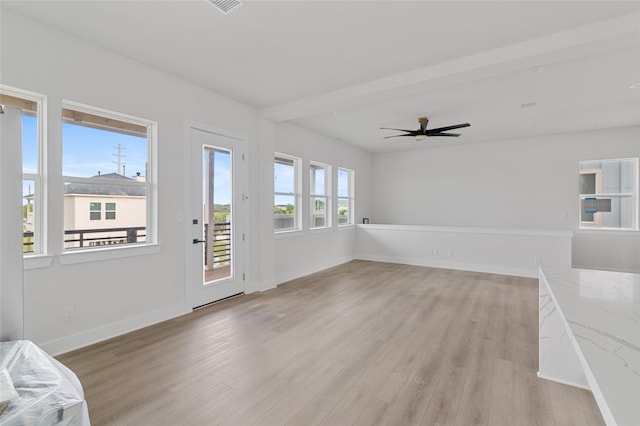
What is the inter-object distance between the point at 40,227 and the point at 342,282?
405 cm

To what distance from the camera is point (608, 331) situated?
1.04 metres

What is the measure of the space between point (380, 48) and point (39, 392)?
341 cm

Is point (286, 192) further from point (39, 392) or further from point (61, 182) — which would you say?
point (39, 392)

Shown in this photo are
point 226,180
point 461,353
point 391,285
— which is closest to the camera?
point 461,353

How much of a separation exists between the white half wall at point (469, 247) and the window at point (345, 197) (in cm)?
42

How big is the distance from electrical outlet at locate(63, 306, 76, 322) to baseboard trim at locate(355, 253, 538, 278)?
5821 millimetres

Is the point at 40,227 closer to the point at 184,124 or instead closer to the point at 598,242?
the point at 184,124

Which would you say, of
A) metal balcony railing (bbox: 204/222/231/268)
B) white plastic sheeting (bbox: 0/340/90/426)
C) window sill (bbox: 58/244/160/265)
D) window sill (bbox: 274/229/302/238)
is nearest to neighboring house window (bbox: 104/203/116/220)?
window sill (bbox: 58/244/160/265)

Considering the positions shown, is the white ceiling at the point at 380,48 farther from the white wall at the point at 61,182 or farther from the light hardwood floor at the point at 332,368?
the light hardwood floor at the point at 332,368

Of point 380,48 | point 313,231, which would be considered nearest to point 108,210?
point 380,48

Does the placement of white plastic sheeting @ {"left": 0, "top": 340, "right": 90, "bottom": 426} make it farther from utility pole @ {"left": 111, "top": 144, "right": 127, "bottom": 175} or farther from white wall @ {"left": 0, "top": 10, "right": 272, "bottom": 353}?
utility pole @ {"left": 111, "top": 144, "right": 127, "bottom": 175}

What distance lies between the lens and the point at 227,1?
2.27 metres

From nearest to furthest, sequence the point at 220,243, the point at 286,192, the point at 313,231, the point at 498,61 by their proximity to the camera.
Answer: the point at 498,61 < the point at 220,243 < the point at 286,192 < the point at 313,231

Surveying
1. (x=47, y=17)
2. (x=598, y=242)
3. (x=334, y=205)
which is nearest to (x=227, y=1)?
(x=47, y=17)
